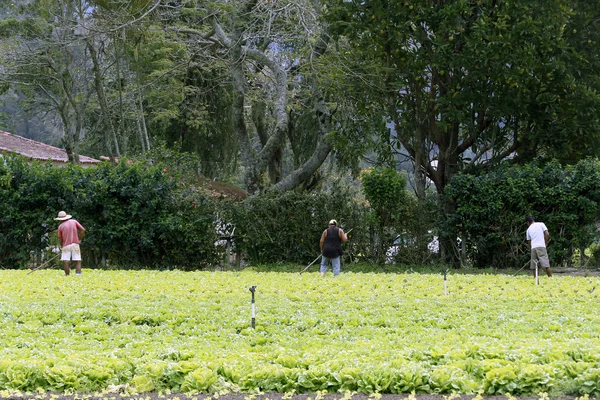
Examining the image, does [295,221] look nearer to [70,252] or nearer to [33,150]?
[70,252]

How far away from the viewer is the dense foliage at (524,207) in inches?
906

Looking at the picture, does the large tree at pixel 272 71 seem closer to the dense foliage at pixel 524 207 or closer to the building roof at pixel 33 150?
the dense foliage at pixel 524 207

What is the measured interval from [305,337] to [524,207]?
48.3 ft

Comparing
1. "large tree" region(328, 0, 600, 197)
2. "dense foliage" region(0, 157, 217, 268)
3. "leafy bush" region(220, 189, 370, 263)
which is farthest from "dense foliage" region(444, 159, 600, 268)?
"dense foliage" region(0, 157, 217, 268)

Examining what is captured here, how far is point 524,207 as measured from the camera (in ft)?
76.3

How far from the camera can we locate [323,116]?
2923cm

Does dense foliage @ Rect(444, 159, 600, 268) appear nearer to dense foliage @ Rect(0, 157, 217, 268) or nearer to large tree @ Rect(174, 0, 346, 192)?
large tree @ Rect(174, 0, 346, 192)

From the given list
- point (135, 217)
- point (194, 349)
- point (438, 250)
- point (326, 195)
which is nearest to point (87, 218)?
point (135, 217)

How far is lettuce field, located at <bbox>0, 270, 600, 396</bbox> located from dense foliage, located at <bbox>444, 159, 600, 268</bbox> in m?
6.01

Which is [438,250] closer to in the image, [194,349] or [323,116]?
[323,116]

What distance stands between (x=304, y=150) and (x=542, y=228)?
642 inches

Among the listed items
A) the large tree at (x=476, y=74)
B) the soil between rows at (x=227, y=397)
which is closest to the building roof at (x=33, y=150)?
the large tree at (x=476, y=74)

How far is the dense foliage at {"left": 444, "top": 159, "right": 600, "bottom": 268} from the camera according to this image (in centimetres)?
2300

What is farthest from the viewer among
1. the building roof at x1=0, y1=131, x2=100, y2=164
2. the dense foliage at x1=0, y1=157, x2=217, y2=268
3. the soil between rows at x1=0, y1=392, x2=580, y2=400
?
the building roof at x1=0, y1=131, x2=100, y2=164
